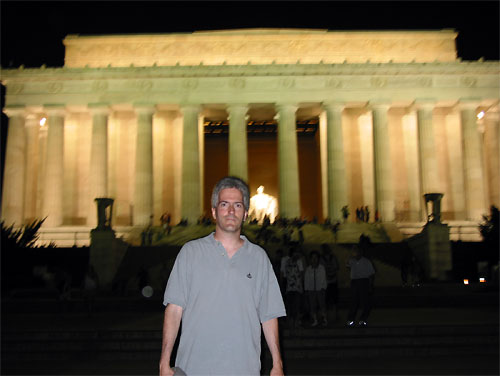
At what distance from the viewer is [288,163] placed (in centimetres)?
→ 4844

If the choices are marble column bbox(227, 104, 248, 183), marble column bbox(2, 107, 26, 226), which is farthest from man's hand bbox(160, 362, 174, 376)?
marble column bbox(2, 107, 26, 226)

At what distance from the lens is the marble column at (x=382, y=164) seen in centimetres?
4822

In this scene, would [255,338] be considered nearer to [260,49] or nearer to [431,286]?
[431,286]

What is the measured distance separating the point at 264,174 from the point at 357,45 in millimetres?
19268

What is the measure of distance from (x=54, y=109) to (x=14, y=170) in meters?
6.11

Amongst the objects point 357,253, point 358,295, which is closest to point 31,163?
point 357,253

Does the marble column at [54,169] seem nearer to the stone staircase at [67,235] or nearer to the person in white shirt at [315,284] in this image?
the stone staircase at [67,235]

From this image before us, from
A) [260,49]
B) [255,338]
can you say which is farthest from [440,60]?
[255,338]

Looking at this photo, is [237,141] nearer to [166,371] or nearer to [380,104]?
[380,104]

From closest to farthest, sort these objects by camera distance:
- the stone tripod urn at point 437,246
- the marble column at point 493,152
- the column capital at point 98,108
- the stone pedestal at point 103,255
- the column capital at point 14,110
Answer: the stone pedestal at point 103,255 → the stone tripod urn at point 437,246 → the column capital at point 98,108 → the column capital at point 14,110 → the marble column at point 493,152

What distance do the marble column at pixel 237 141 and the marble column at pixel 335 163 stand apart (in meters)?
6.90

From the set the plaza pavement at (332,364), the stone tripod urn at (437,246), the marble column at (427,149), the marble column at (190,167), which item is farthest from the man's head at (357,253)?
the marble column at (427,149)

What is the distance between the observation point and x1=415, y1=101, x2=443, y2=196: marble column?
4862 cm

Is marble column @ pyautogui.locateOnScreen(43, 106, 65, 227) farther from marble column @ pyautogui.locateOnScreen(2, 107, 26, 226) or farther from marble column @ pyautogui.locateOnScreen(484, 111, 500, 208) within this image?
marble column @ pyautogui.locateOnScreen(484, 111, 500, 208)
